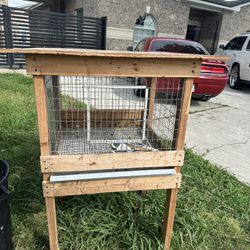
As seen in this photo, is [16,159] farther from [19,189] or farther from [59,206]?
[59,206]

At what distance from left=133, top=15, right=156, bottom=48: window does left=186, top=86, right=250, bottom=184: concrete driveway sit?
6.69 meters

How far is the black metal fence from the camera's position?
8.74m

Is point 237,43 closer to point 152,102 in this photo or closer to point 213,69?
point 213,69

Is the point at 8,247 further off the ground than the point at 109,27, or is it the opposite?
the point at 109,27

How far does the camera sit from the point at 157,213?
7.50 ft

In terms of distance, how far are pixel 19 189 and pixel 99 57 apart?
1.78 metres

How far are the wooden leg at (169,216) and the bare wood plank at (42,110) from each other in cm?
90

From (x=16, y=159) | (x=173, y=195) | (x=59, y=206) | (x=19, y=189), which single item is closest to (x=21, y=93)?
(x=16, y=159)

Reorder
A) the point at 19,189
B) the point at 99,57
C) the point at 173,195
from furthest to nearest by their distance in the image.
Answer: the point at 19,189
the point at 173,195
the point at 99,57

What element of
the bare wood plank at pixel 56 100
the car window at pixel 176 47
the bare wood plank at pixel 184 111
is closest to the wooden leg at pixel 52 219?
the bare wood plank at pixel 56 100

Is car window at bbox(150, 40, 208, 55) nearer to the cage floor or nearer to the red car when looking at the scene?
the red car

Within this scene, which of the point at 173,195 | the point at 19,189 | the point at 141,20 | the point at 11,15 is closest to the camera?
the point at 173,195

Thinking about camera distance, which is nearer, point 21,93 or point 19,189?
point 19,189

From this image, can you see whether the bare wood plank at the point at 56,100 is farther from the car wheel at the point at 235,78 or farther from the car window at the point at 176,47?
the car wheel at the point at 235,78
